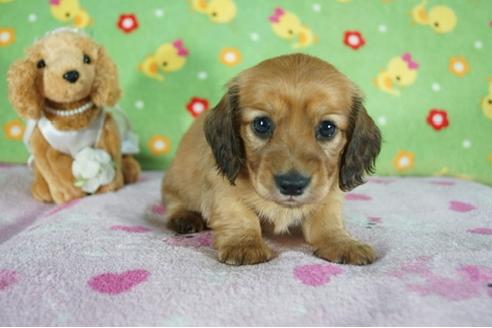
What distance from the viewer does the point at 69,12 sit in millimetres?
3410

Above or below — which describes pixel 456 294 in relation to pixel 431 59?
below

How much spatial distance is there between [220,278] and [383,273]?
47cm

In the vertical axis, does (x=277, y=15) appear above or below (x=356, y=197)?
above

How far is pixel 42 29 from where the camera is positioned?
339 cm

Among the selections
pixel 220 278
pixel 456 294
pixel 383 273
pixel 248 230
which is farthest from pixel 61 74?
pixel 456 294

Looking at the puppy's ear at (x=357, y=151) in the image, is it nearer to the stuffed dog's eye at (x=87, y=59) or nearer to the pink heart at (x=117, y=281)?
the pink heart at (x=117, y=281)

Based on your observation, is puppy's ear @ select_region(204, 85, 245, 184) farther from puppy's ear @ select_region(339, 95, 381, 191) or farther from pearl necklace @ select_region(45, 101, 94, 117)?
pearl necklace @ select_region(45, 101, 94, 117)

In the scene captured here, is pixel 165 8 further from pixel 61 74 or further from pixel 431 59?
pixel 431 59

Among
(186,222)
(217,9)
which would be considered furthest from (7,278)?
(217,9)

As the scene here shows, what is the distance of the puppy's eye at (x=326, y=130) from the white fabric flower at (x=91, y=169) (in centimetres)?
129

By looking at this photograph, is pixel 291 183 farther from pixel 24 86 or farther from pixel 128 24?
pixel 128 24

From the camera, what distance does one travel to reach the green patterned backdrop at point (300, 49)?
3.36 metres

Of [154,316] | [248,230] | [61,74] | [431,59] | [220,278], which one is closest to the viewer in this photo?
[154,316]

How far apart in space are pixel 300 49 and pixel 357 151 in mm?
1635
